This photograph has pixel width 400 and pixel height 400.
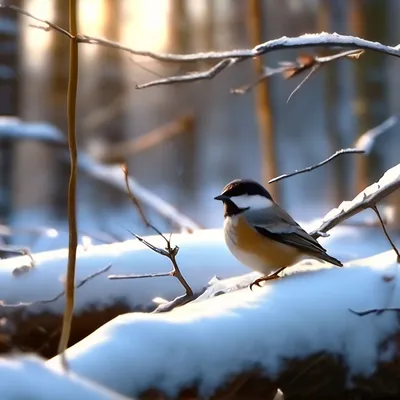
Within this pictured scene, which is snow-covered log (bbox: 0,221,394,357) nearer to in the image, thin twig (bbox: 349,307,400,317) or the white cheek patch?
the white cheek patch

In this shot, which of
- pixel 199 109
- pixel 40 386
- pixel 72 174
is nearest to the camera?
pixel 40 386

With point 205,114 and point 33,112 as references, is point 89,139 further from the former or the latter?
point 205,114

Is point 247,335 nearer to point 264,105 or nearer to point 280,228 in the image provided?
point 280,228

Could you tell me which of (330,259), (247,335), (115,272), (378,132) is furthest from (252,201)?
(247,335)

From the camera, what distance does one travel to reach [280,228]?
6.37 ft

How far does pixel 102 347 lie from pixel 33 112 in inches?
535

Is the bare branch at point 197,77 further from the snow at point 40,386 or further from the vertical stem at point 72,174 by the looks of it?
the snow at point 40,386

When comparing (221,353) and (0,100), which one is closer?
(221,353)

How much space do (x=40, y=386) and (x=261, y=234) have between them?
45.7 inches

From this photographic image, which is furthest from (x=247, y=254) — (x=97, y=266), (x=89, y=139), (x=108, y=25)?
(x=89, y=139)

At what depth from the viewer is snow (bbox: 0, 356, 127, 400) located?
2.77 ft

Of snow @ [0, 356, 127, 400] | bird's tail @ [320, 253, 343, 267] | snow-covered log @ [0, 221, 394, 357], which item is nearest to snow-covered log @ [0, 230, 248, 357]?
snow-covered log @ [0, 221, 394, 357]

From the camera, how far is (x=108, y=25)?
9094 millimetres

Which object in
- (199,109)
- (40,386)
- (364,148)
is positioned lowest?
(40,386)
